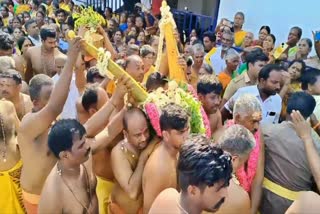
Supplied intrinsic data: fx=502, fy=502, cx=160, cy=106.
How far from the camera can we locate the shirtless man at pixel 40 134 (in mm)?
3279

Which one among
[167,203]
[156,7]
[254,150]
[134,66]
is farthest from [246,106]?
[156,7]

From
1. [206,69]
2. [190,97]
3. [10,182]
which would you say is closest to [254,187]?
[190,97]

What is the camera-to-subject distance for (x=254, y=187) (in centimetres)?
355

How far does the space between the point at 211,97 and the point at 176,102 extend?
2.70 ft

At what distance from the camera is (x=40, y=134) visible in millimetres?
3342

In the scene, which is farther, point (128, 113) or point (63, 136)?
point (128, 113)

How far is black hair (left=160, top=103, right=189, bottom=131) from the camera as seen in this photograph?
299 centimetres

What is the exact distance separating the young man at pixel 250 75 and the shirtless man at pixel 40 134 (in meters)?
2.16

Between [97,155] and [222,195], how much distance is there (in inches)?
62.8

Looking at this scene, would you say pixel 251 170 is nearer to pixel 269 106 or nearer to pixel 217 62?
pixel 269 106

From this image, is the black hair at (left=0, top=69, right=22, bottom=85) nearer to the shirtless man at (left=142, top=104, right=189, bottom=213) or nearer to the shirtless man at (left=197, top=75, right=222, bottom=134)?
the shirtless man at (left=197, top=75, right=222, bottom=134)

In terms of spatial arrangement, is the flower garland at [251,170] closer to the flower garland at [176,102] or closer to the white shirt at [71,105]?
the flower garland at [176,102]

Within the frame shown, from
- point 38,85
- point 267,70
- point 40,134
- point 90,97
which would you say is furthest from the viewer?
point 267,70

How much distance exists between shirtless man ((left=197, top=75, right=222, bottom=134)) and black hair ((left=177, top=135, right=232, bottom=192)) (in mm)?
1736
